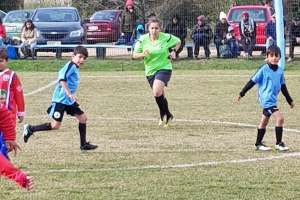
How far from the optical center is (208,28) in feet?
95.9

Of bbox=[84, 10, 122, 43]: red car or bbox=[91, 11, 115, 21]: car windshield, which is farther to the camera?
bbox=[91, 11, 115, 21]: car windshield

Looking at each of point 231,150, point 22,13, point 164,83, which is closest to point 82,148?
point 231,150

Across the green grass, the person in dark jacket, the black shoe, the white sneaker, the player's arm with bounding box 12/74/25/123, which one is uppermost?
the person in dark jacket

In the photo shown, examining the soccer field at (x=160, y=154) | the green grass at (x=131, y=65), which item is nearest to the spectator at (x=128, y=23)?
the green grass at (x=131, y=65)

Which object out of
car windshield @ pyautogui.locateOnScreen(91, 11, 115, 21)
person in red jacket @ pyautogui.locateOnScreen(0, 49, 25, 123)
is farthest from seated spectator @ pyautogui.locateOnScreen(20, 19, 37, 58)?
person in red jacket @ pyautogui.locateOnScreen(0, 49, 25, 123)

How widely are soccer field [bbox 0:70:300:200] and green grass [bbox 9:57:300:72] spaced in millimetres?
8201

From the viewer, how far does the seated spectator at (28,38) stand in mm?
28906

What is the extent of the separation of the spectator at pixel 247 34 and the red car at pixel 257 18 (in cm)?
25

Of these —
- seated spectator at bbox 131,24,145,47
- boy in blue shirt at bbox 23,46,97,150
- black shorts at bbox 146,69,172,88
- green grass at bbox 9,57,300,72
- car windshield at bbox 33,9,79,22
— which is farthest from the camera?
car windshield at bbox 33,9,79,22

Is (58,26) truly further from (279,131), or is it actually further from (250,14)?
(279,131)

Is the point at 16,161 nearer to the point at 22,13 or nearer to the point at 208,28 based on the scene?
the point at 208,28

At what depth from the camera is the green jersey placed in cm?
1497

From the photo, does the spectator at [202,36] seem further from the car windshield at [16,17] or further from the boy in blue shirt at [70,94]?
the boy in blue shirt at [70,94]

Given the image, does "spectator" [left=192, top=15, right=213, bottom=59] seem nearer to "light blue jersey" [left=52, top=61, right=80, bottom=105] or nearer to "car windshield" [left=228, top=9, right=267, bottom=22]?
"car windshield" [left=228, top=9, right=267, bottom=22]
